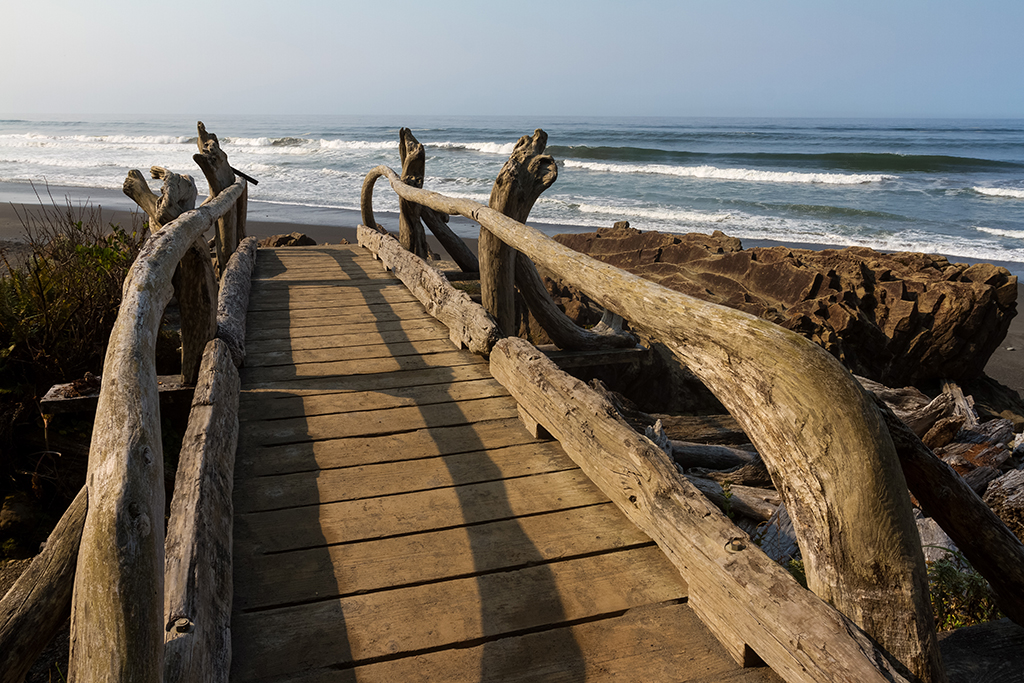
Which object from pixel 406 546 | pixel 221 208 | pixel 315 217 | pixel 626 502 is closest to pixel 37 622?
pixel 406 546

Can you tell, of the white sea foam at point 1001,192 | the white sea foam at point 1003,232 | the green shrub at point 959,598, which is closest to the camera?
the green shrub at point 959,598

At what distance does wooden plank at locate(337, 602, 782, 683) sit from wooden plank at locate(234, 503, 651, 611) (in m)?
0.34

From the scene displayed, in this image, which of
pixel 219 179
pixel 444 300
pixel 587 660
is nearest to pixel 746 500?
pixel 587 660

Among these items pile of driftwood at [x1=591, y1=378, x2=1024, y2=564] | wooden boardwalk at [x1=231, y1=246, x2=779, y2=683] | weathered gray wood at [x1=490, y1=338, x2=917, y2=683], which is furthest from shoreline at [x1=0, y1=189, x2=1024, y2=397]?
wooden boardwalk at [x1=231, y1=246, x2=779, y2=683]

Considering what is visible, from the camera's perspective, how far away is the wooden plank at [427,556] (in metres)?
2.10

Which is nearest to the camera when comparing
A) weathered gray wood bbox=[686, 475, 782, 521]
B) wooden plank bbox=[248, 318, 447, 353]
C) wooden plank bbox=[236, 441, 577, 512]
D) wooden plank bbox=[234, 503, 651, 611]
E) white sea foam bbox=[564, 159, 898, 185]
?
wooden plank bbox=[234, 503, 651, 611]

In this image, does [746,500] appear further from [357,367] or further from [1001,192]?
[1001,192]

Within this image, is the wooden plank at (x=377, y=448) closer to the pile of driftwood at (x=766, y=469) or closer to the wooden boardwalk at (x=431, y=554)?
the wooden boardwalk at (x=431, y=554)

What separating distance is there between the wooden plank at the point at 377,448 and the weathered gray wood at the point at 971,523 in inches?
63.3

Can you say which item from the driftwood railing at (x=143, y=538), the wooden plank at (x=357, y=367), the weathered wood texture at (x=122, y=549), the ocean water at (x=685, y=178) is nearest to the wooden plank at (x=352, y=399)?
the driftwood railing at (x=143, y=538)

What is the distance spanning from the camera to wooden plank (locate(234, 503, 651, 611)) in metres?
2.10

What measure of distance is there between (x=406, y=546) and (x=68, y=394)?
2780mm

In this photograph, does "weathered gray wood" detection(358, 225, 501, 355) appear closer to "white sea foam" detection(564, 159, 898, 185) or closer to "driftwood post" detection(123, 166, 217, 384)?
"driftwood post" detection(123, 166, 217, 384)

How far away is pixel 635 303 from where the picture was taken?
2.18 m
